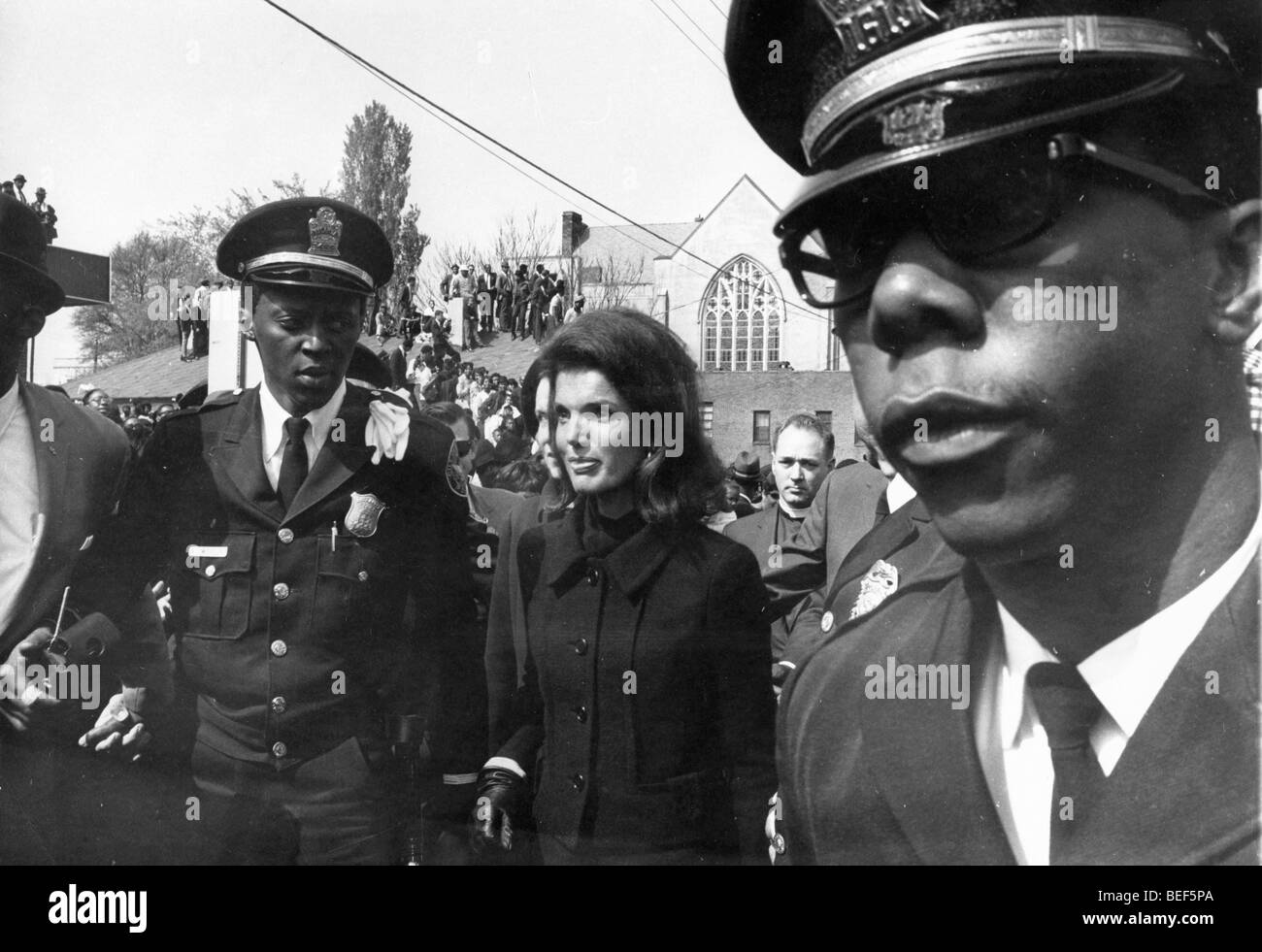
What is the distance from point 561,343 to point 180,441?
3.42ft

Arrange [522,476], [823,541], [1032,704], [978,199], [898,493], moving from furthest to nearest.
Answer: [522,476], [823,541], [898,493], [1032,704], [978,199]

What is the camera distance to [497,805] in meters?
2.69

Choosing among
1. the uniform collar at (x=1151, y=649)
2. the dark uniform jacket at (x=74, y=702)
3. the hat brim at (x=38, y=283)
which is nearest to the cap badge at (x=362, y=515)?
the dark uniform jacket at (x=74, y=702)

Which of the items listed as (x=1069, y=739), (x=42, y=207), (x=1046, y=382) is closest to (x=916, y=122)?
(x=1046, y=382)

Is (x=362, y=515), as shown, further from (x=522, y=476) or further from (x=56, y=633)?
(x=56, y=633)

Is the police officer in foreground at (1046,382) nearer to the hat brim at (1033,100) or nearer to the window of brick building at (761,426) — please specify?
the hat brim at (1033,100)

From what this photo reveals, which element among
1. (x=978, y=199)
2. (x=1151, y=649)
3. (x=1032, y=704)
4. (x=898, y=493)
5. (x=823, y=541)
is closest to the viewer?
(x=978, y=199)

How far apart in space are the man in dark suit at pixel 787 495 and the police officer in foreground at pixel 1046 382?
24 cm

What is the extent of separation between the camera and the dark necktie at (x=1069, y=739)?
7.67 ft

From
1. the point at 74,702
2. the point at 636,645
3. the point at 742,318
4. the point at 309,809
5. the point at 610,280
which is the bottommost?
the point at 309,809

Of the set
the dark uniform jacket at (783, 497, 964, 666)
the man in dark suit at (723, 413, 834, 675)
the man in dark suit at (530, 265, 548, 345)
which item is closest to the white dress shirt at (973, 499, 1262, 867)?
the dark uniform jacket at (783, 497, 964, 666)

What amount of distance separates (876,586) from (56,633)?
2.10 metres
